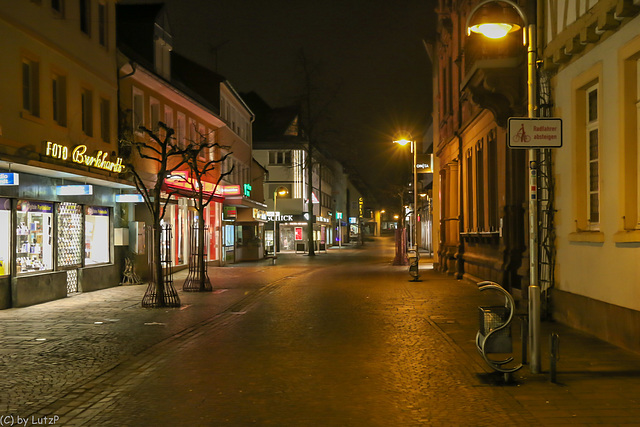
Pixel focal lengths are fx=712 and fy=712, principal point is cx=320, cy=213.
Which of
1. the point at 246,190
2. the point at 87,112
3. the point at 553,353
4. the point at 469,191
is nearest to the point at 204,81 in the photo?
the point at 246,190

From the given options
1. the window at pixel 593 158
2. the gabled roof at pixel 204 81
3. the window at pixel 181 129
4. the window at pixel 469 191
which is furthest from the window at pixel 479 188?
the gabled roof at pixel 204 81

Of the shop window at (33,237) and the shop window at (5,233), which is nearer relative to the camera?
the shop window at (5,233)

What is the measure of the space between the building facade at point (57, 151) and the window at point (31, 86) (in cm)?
2

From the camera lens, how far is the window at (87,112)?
21000 mm

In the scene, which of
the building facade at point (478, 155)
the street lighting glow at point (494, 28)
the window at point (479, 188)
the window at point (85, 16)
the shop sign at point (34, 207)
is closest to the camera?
the street lighting glow at point (494, 28)

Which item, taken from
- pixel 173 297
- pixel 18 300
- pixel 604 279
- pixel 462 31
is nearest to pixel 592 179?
pixel 604 279

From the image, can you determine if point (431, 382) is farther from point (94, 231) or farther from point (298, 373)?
point (94, 231)

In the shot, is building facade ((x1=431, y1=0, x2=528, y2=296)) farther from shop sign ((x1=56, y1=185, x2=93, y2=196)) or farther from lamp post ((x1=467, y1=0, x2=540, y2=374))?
shop sign ((x1=56, y1=185, x2=93, y2=196))

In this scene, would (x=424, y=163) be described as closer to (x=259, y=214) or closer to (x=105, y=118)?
(x=259, y=214)

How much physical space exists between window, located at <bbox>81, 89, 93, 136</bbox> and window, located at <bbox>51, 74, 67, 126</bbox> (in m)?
1.49

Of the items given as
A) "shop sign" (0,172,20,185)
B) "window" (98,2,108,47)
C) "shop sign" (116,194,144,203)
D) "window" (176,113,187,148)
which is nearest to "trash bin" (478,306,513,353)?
"shop sign" (0,172,20,185)

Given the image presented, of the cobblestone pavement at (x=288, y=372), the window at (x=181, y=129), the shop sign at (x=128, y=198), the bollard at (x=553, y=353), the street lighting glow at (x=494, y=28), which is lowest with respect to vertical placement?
the cobblestone pavement at (x=288, y=372)

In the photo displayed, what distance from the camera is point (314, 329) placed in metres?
13.2

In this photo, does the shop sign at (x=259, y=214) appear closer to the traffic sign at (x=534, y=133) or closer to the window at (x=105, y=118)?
the window at (x=105, y=118)
